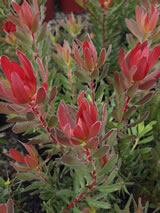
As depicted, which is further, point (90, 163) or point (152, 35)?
point (152, 35)

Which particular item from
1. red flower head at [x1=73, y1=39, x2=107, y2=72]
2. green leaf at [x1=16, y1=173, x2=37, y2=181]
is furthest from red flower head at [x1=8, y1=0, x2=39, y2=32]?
green leaf at [x1=16, y1=173, x2=37, y2=181]

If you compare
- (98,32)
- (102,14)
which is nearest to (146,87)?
(102,14)

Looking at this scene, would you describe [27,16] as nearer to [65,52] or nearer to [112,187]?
[65,52]

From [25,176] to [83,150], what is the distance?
21 cm

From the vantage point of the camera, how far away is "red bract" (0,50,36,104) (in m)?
0.44

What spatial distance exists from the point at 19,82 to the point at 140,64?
9.7 inches

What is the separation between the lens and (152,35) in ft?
2.31

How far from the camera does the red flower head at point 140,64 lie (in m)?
0.50

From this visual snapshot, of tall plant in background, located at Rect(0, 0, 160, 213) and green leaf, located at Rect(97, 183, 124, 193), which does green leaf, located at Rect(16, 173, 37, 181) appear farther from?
green leaf, located at Rect(97, 183, 124, 193)

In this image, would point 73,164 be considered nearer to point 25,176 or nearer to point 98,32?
point 25,176

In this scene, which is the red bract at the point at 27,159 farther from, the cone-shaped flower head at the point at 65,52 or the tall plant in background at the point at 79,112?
the cone-shaped flower head at the point at 65,52

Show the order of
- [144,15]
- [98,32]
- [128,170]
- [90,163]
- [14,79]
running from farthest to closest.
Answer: [98,32] < [128,170] < [144,15] < [90,163] < [14,79]

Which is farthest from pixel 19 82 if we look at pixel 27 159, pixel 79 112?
pixel 27 159

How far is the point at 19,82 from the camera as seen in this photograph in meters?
0.43
